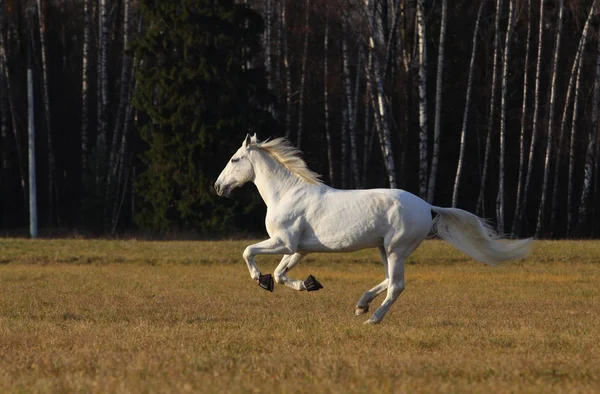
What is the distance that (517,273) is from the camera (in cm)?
2325

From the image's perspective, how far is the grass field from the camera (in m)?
8.31

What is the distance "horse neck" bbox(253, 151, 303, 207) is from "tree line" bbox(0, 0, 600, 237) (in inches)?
789

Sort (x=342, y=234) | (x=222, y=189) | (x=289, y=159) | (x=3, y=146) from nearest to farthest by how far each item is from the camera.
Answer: (x=342, y=234), (x=289, y=159), (x=222, y=189), (x=3, y=146)

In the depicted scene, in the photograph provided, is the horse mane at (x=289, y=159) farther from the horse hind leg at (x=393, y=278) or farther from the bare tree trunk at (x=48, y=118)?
the bare tree trunk at (x=48, y=118)

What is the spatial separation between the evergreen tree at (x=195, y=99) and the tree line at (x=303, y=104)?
0.05 m

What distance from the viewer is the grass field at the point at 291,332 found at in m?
8.31

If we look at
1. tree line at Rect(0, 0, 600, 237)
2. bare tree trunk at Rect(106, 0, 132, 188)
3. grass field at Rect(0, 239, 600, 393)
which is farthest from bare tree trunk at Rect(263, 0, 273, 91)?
grass field at Rect(0, 239, 600, 393)

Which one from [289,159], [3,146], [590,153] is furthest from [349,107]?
[289,159]

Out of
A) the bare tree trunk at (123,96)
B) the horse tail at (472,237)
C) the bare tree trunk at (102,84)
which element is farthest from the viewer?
the bare tree trunk at (123,96)

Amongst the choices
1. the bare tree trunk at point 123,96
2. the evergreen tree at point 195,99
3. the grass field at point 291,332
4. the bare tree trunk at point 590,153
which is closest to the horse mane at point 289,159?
the grass field at point 291,332

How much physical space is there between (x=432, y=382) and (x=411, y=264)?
17571mm

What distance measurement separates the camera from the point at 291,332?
1144 centimetres

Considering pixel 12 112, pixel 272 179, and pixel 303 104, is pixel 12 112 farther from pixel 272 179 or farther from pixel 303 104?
pixel 272 179

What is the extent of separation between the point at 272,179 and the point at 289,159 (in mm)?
332
